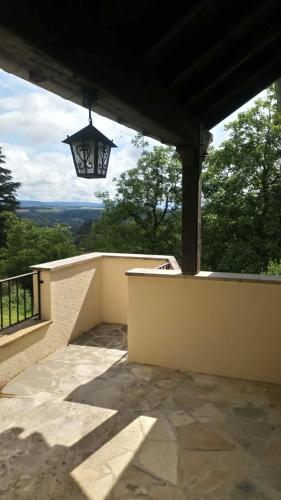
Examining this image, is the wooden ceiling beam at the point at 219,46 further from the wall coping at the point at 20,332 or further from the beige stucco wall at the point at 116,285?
the beige stucco wall at the point at 116,285

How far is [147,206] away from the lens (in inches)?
572

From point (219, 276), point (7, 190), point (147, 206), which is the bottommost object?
point (219, 276)

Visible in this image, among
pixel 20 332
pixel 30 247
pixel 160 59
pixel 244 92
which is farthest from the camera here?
pixel 30 247

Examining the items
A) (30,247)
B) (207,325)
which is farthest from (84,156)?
(30,247)

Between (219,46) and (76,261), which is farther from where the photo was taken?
(76,261)

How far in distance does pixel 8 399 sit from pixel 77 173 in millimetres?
2119

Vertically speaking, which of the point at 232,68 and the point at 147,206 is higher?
the point at 232,68

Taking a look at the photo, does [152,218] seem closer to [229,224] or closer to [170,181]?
[170,181]

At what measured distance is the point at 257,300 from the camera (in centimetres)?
336

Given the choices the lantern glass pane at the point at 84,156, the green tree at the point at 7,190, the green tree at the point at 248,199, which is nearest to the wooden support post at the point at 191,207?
the lantern glass pane at the point at 84,156

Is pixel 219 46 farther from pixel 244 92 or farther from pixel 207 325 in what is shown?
pixel 207 325

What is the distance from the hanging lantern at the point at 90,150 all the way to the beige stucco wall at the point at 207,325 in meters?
1.87

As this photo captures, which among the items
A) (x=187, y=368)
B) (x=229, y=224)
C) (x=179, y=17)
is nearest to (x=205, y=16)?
(x=179, y=17)

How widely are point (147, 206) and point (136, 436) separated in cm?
1239
